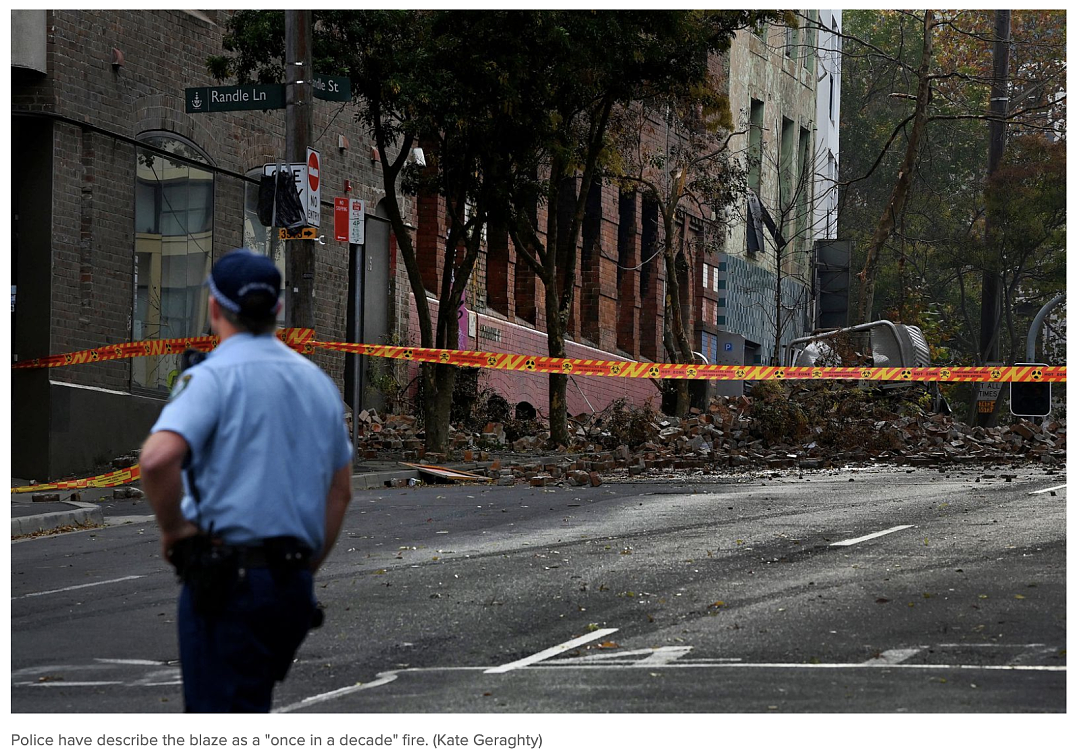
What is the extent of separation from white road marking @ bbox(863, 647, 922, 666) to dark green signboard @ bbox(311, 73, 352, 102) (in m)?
11.6

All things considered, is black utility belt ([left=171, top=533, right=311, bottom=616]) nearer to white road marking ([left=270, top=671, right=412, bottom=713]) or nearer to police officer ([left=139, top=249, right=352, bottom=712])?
police officer ([left=139, top=249, right=352, bottom=712])

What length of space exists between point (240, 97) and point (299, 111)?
69 centimetres

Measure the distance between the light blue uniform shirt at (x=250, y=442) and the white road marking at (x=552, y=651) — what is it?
374 cm

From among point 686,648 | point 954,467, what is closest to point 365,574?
point 686,648

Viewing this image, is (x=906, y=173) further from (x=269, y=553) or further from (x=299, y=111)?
(x=269, y=553)

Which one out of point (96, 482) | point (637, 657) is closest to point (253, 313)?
point (637, 657)

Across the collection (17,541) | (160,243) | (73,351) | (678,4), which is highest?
(678,4)

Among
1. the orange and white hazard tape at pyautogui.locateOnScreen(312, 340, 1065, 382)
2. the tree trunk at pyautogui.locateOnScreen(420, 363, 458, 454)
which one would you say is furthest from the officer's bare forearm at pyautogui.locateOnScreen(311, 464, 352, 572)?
the tree trunk at pyautogui.locateOnScreen(420, 363, 458, 454)

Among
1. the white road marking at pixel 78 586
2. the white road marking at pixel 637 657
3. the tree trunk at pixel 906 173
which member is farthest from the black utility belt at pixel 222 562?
the tree trunk at pixel 906 173

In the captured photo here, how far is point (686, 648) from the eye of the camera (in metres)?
9.22

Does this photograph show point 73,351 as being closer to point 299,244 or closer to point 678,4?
point 299,244

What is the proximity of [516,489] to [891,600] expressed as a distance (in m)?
9.05

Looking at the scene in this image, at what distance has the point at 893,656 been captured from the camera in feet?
29.2

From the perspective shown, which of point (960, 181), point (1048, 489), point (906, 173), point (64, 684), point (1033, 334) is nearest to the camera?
point (64, 684)
